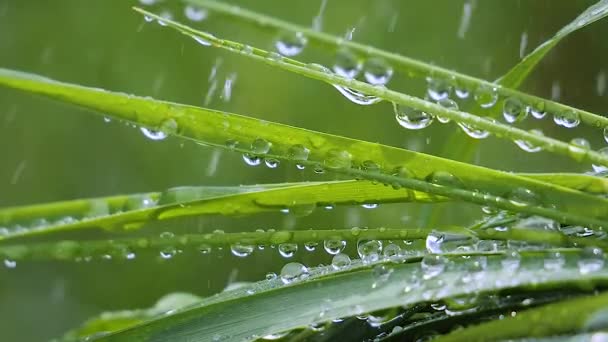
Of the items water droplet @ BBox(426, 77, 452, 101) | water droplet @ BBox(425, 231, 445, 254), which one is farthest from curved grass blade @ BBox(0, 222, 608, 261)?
water droplet @ BBox(426, 77, 452, 101)

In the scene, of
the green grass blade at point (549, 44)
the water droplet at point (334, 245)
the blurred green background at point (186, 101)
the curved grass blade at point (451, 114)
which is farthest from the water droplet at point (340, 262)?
the blurred green background at point (186, 101)

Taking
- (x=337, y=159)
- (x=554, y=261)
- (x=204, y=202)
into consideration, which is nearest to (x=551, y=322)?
(x=554, y=261)

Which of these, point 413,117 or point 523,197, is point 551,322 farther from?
point 413,117

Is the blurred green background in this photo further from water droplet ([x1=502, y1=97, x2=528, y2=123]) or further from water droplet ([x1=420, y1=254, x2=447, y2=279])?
water droplet ([x1=420, y1=254, x2=447, y2=279])

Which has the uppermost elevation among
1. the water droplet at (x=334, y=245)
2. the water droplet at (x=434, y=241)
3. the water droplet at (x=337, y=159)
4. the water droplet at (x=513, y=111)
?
the water droplet at (x=513, y=111)

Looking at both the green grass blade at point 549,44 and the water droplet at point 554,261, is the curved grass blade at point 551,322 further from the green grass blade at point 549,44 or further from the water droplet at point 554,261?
the green grass blade at point 549,44

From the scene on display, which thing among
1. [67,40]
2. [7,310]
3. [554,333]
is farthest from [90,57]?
[554,333]

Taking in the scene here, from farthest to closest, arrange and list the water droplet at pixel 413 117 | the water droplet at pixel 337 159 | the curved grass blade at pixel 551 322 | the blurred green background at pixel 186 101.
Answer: the blurred green background at pixel 186 101
the water droplet at pixel 413 117
the water droplet at pixel 337 159
the curved grass blade at pixel 551 322

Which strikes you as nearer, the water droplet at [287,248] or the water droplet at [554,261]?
the water droplet at [554,261]
